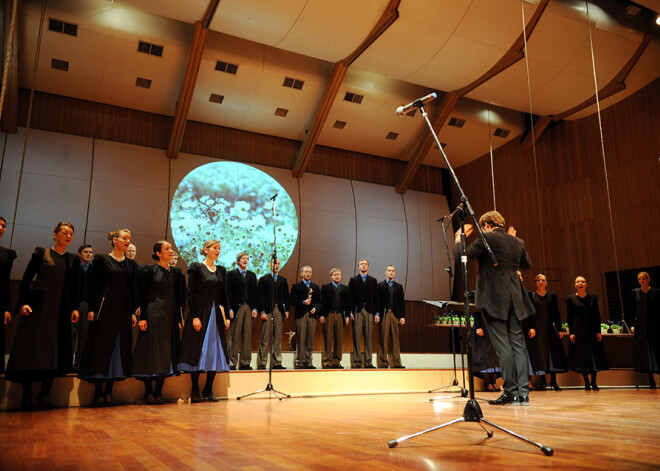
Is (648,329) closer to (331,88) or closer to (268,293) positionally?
(268,293)

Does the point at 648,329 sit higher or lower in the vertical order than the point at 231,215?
lower

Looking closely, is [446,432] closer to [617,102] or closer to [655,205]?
[655,205]

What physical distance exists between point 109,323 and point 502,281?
3148 millimetres

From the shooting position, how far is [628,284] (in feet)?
26.8

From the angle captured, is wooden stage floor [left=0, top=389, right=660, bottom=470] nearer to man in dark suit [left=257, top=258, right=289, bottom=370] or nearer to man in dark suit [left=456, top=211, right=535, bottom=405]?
man in dark suit [left=456, top=211, right=535, bottom=405]

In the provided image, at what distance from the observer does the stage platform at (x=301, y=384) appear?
13.4 feet

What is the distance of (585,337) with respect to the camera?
6391 millimetres

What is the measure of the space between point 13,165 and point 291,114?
4.58 meters

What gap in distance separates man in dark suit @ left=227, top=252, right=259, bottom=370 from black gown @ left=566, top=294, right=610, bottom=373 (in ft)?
13.7

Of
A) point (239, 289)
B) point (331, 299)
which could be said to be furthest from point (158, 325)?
point (331, 299)

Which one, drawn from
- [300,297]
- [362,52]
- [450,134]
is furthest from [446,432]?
[450,134]

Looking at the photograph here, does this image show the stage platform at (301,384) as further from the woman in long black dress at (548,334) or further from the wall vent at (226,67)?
the wall vent at (226,67)

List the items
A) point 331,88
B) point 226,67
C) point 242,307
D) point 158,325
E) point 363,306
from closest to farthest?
point 158,325 < point 242,307 < point 363,306 < point 226,67 < point 331,88

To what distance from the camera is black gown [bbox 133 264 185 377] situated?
4234 millimetres
